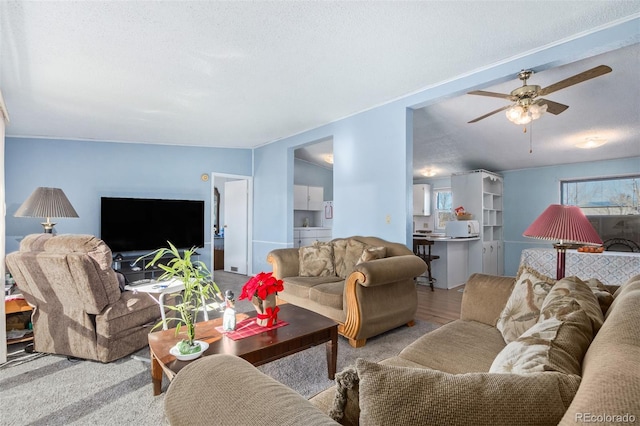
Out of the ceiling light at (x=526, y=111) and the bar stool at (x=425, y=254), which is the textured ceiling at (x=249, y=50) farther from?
the bar stool at (x=425, y=254)

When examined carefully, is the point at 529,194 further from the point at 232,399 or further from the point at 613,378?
the point at 232,399

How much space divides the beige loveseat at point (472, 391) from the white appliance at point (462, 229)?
187 inches

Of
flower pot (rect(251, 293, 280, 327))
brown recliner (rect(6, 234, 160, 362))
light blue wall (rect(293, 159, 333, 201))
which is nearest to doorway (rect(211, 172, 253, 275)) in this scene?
light blue wall (rect(293, 159, 333, 201))

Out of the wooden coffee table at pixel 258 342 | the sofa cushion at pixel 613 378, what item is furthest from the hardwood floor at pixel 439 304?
the sofa cushion at pixel 613 378

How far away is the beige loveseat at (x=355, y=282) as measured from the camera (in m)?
2.71

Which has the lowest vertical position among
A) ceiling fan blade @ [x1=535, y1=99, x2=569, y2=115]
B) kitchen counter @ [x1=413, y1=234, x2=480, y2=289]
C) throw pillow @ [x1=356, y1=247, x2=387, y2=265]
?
kitchen counter @ [x1=413, y1=234, x2=480, y2=289]

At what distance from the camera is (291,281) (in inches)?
A: 136

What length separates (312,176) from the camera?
823 cm

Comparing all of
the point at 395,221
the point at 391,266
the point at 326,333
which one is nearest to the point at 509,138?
the point at 395,221

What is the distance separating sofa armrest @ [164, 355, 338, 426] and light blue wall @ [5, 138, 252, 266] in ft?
16.4

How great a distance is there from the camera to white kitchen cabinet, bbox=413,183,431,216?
7.61m

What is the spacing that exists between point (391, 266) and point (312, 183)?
18.4 feet

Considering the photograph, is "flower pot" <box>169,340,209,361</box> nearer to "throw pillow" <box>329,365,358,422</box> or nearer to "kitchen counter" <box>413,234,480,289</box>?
"throw pillow" <box>329,365,358,422</box>

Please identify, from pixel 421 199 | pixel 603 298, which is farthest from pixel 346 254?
pixel 421 199
